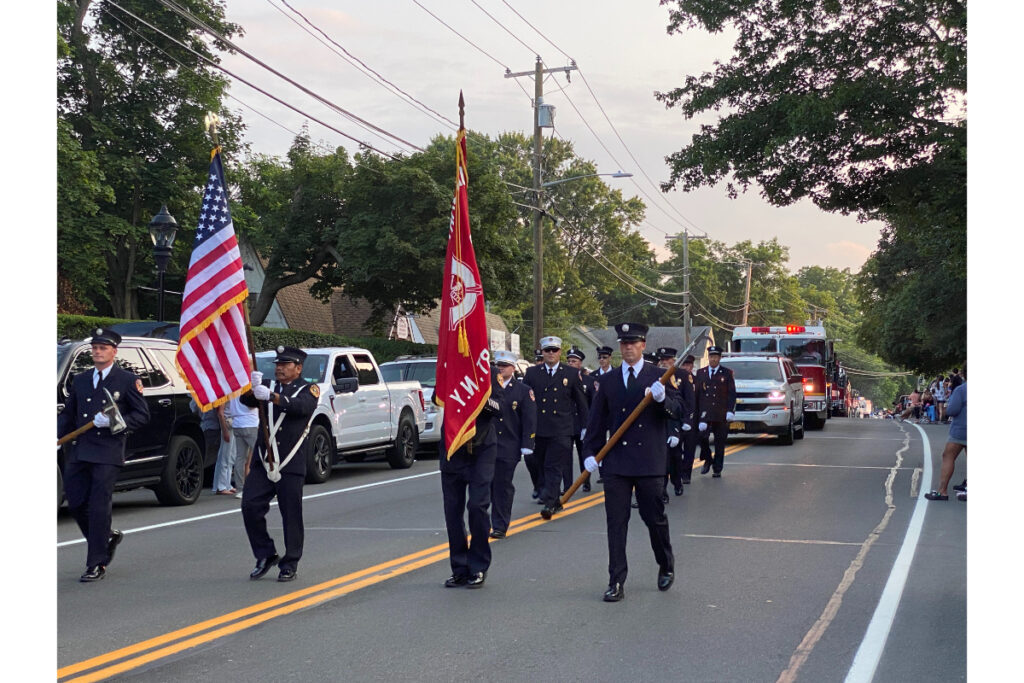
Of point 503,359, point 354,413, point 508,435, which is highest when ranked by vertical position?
point 503,359

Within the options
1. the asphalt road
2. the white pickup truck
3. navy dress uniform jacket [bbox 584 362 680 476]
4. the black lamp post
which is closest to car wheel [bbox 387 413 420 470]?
the white pickup truck

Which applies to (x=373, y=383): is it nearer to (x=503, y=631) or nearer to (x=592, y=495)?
(x=592, y=495)

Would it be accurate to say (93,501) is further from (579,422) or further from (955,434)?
(955,434)

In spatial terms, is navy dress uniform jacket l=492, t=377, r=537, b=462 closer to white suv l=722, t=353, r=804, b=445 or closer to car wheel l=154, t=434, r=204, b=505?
car wheel l=154, t=434, r=204, b=505

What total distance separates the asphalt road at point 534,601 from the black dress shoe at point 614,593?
0.34 ft

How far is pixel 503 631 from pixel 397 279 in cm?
3082

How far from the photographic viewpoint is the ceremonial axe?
8.78m

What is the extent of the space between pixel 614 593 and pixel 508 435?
3.49 meters

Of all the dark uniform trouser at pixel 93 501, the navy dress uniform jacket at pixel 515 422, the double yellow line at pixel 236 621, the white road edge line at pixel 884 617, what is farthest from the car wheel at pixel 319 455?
the white road edge line at pixel 884 617

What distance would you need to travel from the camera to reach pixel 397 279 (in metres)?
37.2

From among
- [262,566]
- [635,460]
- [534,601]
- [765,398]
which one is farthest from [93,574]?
[765,398]

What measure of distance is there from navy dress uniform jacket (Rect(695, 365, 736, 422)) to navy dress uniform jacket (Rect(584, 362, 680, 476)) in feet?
29.2

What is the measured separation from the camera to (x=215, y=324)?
8.27 m

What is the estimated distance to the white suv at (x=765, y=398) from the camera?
77.5ft
